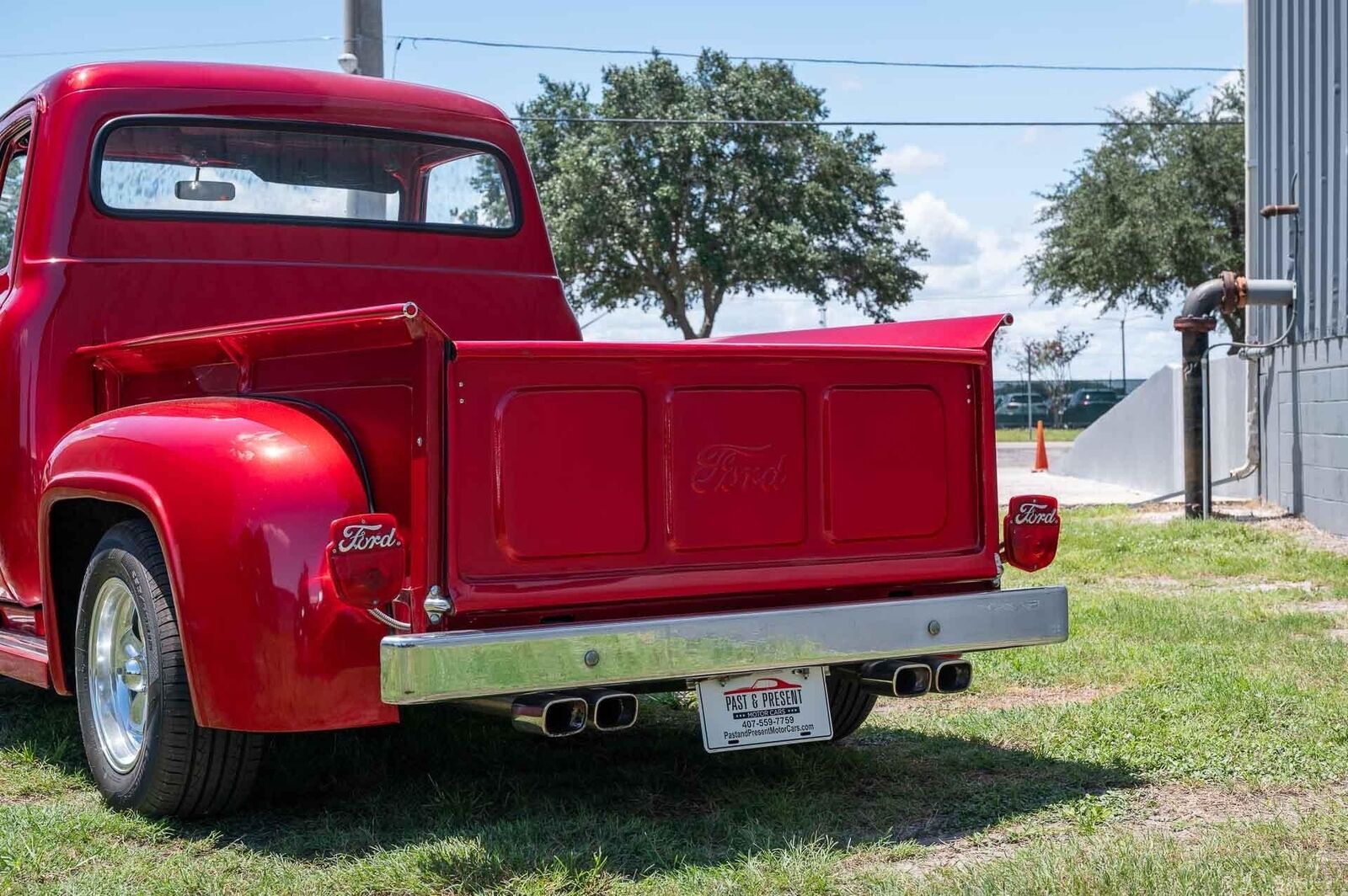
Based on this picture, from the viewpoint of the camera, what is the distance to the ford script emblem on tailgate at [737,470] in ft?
13.0

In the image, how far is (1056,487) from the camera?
62.3 ft

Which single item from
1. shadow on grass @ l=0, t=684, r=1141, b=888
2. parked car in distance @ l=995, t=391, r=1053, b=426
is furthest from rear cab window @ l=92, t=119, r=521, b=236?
parked car in distance @ l=995, t=391, r=1053, b=426

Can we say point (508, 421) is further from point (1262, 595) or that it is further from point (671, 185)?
point (671, 185)

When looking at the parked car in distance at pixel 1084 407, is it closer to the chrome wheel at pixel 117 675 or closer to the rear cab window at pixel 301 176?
the rear cab window at pixel 301 176

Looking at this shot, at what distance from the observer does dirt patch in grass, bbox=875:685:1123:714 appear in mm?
5715

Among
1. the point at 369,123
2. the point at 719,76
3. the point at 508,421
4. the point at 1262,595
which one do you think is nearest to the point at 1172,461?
the point at 1262,595

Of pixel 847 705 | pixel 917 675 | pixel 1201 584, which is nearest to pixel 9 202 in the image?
pixel 847 705

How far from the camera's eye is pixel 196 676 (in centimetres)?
375

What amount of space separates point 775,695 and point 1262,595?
17.5 ft

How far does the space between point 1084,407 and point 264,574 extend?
1633 inches

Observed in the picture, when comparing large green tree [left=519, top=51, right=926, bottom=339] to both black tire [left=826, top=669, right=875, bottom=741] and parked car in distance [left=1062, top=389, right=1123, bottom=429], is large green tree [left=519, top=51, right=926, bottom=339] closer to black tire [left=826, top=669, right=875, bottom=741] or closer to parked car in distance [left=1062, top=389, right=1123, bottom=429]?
parked car in distance [left=1062, top=389, right=1123, bottom=429]

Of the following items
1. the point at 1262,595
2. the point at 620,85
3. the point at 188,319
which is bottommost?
the point at 1262,595

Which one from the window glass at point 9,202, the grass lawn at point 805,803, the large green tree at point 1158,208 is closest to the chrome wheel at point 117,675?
the grass lawn at point 805,803

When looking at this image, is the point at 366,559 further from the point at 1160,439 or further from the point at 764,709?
the point at 1160,439
